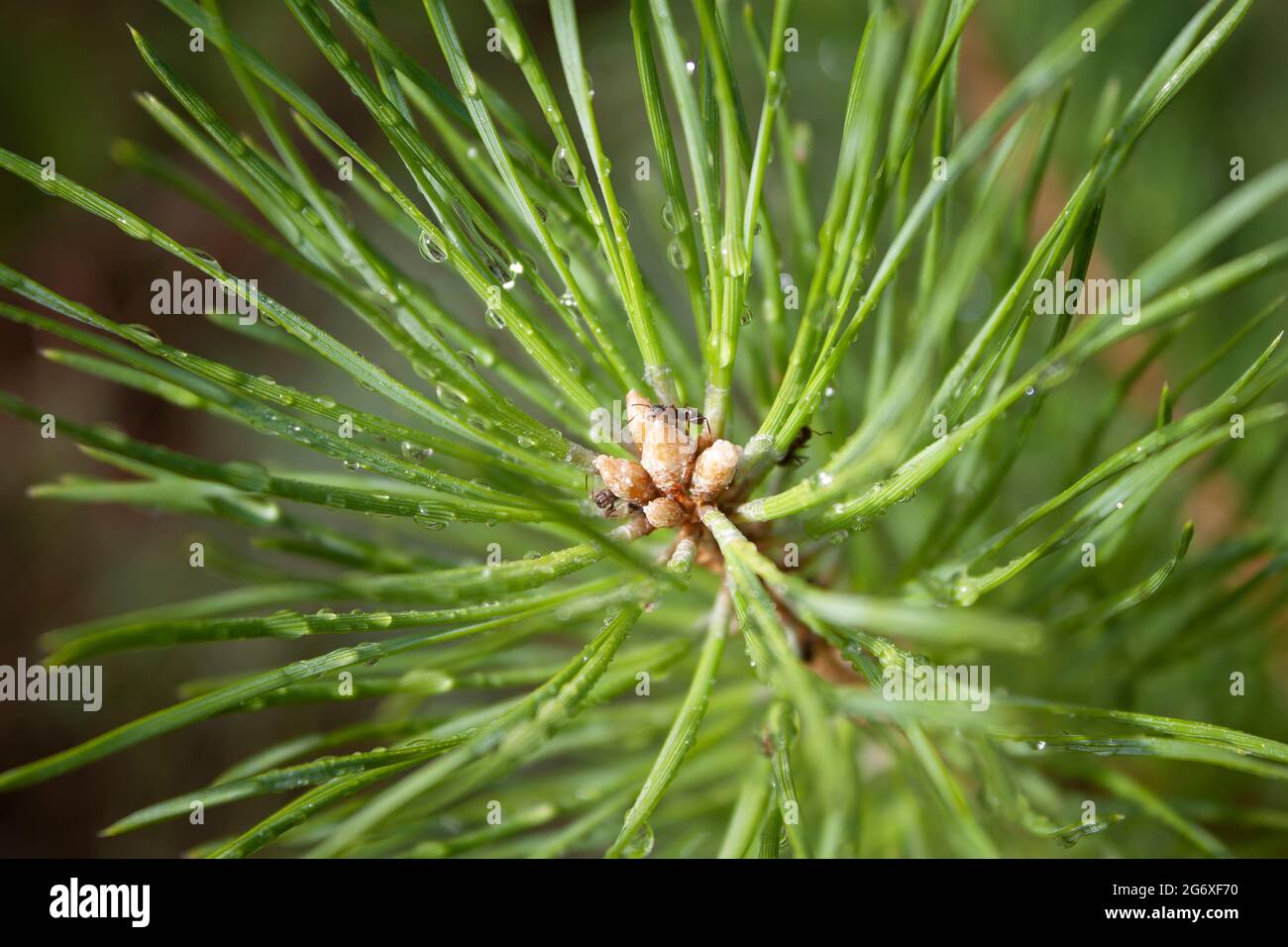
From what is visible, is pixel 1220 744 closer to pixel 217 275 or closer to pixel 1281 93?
pixel 217 275

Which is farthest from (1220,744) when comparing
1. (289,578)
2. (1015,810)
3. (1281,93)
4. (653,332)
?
(1281,93)

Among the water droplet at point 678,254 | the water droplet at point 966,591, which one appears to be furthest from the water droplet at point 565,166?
the water droplet at point 966,591

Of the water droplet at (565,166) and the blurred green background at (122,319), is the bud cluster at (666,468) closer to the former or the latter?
the water droplet at (565,166)

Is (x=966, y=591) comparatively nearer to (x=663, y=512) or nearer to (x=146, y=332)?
(x=663, y=512)

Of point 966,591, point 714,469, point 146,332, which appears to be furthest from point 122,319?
point 966,591

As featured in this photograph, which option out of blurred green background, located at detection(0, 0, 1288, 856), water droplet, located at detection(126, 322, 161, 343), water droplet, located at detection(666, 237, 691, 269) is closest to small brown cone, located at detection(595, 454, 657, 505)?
water droplet, located at detection(666, 237, 691, 269)
